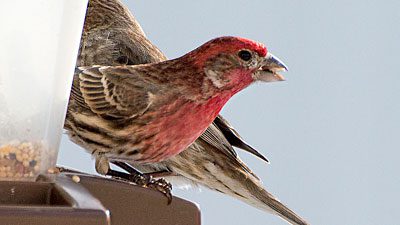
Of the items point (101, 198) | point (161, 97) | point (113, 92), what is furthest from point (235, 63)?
point (101, 198)

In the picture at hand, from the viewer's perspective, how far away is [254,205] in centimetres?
612

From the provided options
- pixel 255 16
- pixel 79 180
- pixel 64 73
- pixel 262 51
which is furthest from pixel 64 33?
pixel 255 16

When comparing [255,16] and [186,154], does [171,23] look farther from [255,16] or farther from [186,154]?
[186,154]

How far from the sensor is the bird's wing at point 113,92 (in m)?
4.59

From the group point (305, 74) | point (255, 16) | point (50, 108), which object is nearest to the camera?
point (50, 108)

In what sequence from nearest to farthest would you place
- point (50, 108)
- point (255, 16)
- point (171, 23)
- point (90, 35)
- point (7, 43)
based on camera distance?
point (7, 43) → point (50, 108) → point (90, 35) → point (171, 23) → point (255, 16)

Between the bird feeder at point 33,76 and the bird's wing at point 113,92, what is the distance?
59.4 inches

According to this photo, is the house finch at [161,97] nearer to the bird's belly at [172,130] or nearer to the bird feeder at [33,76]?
the bird's belly at [172,130]

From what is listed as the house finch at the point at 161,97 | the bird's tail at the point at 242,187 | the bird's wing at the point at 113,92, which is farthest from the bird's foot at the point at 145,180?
the bird's tail at the point at 242,187

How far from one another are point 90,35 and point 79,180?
3.42 m

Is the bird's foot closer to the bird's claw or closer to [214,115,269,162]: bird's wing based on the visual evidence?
the bird's claw

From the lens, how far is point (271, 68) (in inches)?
180

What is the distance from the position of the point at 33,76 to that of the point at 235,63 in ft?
5.89

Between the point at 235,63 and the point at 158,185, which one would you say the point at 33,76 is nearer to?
the point at 158,185
